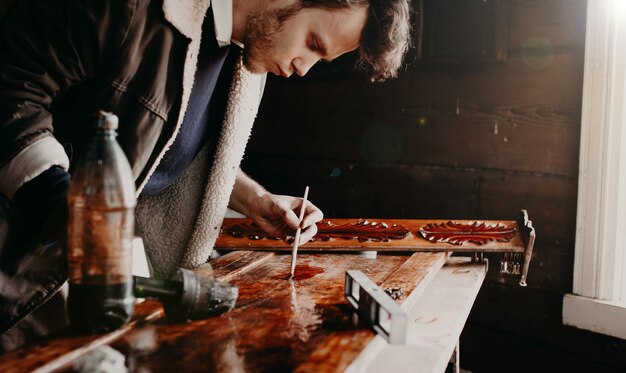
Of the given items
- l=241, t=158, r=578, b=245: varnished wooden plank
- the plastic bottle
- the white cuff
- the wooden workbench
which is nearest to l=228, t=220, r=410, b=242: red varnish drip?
the wooden workbench

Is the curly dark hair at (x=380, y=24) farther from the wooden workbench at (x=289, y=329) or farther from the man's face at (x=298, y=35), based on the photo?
the wooden workbench at (x=289, y=329)

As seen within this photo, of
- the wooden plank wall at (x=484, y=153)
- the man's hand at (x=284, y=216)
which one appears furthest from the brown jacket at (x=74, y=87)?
the wooden plank wall at (x=484, y=153)

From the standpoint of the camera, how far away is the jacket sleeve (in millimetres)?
1473

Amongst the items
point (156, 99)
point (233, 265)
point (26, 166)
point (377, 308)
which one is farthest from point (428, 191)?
point (26, 166)

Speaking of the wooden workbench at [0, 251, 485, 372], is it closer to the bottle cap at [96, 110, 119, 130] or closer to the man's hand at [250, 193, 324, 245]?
the man's hand at [250, 193, 324, 245]

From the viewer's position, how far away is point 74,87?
5.64ft

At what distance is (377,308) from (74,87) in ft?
3.44

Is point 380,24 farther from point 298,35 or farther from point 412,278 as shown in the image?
point 412,278

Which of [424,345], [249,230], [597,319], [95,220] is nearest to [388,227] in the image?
[249,230]

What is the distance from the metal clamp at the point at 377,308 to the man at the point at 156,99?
0.58 meters

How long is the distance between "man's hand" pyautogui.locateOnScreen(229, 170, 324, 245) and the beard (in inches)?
19.9

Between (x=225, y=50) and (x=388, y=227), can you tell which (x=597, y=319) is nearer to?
(x=388, y=227)

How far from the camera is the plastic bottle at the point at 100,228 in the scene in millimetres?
1202

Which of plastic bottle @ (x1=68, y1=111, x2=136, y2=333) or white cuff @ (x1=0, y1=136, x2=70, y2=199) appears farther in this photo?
white cuff @ (x1=0, y1=136, x2=70, y2=199)
